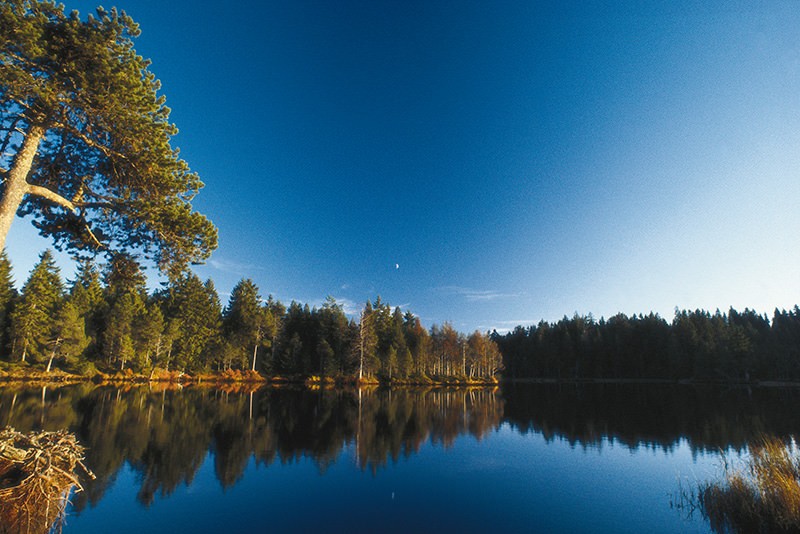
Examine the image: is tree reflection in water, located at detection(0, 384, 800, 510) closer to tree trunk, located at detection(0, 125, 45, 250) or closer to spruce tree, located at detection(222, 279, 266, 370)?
tree trunk, located at detection(0, 125, 45, 250)

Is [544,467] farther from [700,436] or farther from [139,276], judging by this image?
[139,276]

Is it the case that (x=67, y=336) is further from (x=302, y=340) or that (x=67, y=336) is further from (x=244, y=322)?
(x=302, y=340)

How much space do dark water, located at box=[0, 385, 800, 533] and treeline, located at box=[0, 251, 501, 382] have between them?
101 feet

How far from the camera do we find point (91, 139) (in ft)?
42.9

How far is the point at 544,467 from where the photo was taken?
63.6 ft

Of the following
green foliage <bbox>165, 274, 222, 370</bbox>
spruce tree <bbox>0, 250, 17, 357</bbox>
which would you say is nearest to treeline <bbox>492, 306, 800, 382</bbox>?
green foliage <bbox>165, 274, 222, 370</bbox>

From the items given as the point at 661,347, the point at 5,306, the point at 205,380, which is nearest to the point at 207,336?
the point at 205,380

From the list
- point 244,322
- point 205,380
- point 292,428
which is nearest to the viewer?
point 292,428

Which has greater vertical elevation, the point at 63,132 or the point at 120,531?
the point at 63,132

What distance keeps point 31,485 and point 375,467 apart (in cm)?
1299

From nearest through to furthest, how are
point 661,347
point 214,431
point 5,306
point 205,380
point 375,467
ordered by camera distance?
point 375,467
point 214,431
point 5,306
point 205,380
point 661,347

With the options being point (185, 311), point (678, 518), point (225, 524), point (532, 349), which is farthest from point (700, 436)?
point (532, 349)

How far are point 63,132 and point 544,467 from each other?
81.1 feet

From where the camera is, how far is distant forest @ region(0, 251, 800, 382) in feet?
194
